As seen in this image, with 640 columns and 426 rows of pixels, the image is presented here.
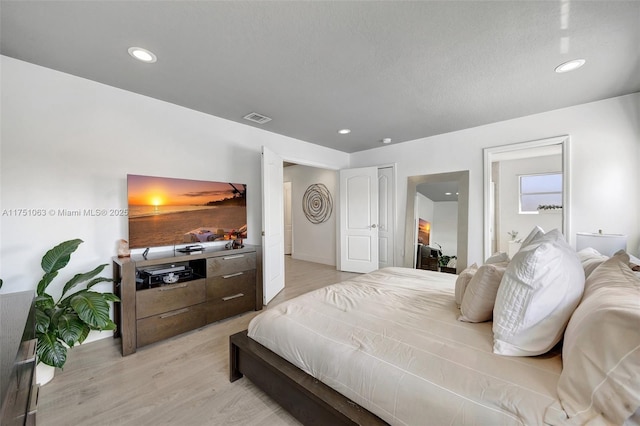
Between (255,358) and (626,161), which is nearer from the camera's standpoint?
(255,358)

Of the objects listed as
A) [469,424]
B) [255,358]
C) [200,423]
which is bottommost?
[200,423]

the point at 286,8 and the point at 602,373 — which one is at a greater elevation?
the point at 286,8

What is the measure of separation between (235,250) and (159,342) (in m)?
1.12

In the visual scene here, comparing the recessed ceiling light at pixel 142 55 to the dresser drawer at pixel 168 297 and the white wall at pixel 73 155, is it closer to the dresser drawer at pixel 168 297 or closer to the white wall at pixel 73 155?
the white wall at pixel 73 155

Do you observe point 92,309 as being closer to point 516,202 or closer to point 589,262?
point 589,262

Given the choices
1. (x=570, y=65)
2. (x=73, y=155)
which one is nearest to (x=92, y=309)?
(x=73, y=155)

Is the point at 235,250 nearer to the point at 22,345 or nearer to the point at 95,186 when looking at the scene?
the point at 95,186

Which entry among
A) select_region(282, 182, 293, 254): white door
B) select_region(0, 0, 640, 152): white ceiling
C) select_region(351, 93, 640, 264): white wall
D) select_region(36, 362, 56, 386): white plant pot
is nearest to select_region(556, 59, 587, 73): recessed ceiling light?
select_region(0, 0, 640, 152): white ceiling

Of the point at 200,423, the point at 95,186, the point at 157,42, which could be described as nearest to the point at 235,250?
the point at 95,186

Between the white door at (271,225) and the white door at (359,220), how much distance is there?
1675 mm

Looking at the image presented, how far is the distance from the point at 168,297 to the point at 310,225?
14.0 ft

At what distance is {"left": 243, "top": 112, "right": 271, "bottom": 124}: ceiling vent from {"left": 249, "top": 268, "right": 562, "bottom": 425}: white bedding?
8.03 ft

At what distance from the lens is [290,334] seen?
5.08 ft

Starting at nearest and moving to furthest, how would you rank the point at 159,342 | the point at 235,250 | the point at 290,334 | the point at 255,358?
the point at 290,334 < the point at 255,358 < the point at 159,342 < the point at 235,250
